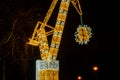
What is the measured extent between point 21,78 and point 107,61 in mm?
12712

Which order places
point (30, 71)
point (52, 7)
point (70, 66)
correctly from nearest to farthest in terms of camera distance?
point (52, 7) → point (30, 71) → point (70, 66)

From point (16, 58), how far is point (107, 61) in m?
14.2

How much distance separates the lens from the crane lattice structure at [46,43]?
17.0m

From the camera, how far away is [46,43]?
689 inches

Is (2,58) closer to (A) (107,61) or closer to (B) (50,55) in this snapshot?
(B) (50,55)

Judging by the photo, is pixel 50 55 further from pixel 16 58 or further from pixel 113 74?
pixel 113 74

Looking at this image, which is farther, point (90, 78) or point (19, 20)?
point (90, 78)

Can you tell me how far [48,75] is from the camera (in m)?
16.9

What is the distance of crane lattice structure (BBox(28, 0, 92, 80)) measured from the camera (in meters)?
17.0

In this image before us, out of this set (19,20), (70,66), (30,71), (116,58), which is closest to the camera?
(19,20)

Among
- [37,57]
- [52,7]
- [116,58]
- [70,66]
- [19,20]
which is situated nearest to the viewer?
[19,20]

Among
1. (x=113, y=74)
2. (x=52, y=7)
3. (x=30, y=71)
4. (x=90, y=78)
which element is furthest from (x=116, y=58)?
(x=52, y=7)

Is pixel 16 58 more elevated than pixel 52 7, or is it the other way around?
pixel 52 7

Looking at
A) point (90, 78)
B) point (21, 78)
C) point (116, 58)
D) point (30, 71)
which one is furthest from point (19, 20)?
point (90, 78)
